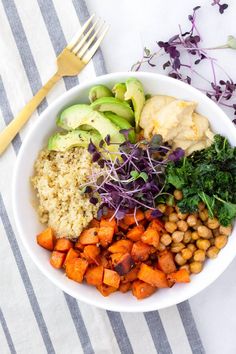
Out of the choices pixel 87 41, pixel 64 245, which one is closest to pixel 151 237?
pixel 64 245

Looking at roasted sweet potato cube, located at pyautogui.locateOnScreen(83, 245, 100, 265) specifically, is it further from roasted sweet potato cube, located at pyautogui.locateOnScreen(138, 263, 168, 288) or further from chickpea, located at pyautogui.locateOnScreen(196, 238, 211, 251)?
chickpea, located at pyautogui.locateOnScreen(196, 238, 211, 251)

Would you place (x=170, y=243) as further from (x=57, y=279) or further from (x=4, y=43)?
(x=4, y=43)

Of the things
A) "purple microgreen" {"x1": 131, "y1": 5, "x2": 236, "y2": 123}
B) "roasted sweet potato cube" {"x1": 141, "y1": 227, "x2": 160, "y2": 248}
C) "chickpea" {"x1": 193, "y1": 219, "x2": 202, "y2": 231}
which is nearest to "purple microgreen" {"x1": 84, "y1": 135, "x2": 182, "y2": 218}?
"roasted sweet potato cube" {"x1": 141, "y1": 227, "x2": 160, "y2": 248}

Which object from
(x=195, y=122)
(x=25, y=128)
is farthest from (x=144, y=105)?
(x=25, y=128)

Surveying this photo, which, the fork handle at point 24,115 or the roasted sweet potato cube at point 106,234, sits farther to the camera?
the fork handle at point 24,115

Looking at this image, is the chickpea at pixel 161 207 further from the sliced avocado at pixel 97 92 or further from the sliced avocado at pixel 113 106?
the sliced avocado at pixel 97 92

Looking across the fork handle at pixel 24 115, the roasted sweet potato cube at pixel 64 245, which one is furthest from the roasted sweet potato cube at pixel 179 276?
the fork handle at pixel 24 115
